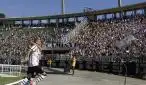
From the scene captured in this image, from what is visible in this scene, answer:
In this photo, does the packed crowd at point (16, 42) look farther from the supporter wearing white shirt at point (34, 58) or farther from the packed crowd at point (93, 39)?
the supporter wearing white shirt at point (34, 58)

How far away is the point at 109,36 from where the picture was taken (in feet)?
161

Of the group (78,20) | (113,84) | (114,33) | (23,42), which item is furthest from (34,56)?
(78,20)

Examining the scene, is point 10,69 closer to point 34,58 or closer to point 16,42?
point 34,58

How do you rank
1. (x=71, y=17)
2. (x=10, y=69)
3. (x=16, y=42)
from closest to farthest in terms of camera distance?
(x=10, y=69) → (x=16, y=42) → (x=71, y=17)

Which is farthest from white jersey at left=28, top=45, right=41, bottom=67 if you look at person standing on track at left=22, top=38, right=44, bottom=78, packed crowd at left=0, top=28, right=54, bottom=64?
packed crowd at left=0, top=28, right=54, bottom=64

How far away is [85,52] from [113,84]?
73.7 ft

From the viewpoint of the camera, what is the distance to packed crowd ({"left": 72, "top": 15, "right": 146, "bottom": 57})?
134 ft

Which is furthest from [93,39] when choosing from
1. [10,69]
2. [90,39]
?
[10,69]

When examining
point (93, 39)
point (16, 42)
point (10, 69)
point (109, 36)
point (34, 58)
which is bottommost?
point (10, 69)

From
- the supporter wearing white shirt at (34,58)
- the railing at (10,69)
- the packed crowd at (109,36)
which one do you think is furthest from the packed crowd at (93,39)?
the supporter wearing white shirt at (34,58)

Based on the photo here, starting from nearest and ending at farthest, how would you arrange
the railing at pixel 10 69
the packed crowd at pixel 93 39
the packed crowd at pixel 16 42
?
1. the railing at pixel 10 69
2. the packed crowd at pixel 93 39
3. the packed crowd at pixel 16 42

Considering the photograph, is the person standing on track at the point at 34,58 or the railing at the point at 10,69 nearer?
the person standing on track at the point at 34,58

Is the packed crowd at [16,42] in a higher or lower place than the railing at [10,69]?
higher

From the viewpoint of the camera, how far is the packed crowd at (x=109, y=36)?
134 ft
